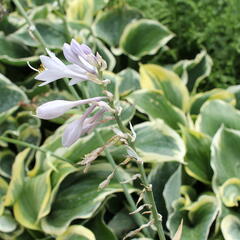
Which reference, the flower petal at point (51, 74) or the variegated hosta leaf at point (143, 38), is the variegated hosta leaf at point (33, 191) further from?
the flower petal at point (51, 74)

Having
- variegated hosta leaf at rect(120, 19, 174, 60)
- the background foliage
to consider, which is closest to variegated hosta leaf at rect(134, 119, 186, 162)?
the background foliage

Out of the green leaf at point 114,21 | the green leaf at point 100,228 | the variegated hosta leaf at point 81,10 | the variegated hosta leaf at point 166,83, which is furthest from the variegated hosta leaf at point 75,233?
the variegated hosta leaf at point 81,10

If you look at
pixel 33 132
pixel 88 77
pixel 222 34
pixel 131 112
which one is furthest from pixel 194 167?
pixel 88 77

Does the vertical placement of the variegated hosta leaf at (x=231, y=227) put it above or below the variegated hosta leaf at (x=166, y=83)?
below

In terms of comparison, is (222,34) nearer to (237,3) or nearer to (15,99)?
(237,3)

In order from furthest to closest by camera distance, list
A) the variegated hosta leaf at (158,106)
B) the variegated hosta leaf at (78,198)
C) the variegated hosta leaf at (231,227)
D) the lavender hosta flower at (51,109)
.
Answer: the variegated hosta leaf at (158,106)
the variegated hosta leaf at (78,198)
the variegated hosta leaf at (231,227)
the lavender hosta flower at (51,109)

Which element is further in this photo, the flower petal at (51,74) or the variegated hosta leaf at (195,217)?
the variegated hosta leaf at (195,217)

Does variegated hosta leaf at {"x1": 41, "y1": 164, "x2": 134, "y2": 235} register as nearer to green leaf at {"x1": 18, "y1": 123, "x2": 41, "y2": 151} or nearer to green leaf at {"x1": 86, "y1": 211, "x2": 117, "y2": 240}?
green leaf at {"x1": 86, "y1": 211, "x2": 117, "y2": 240}
